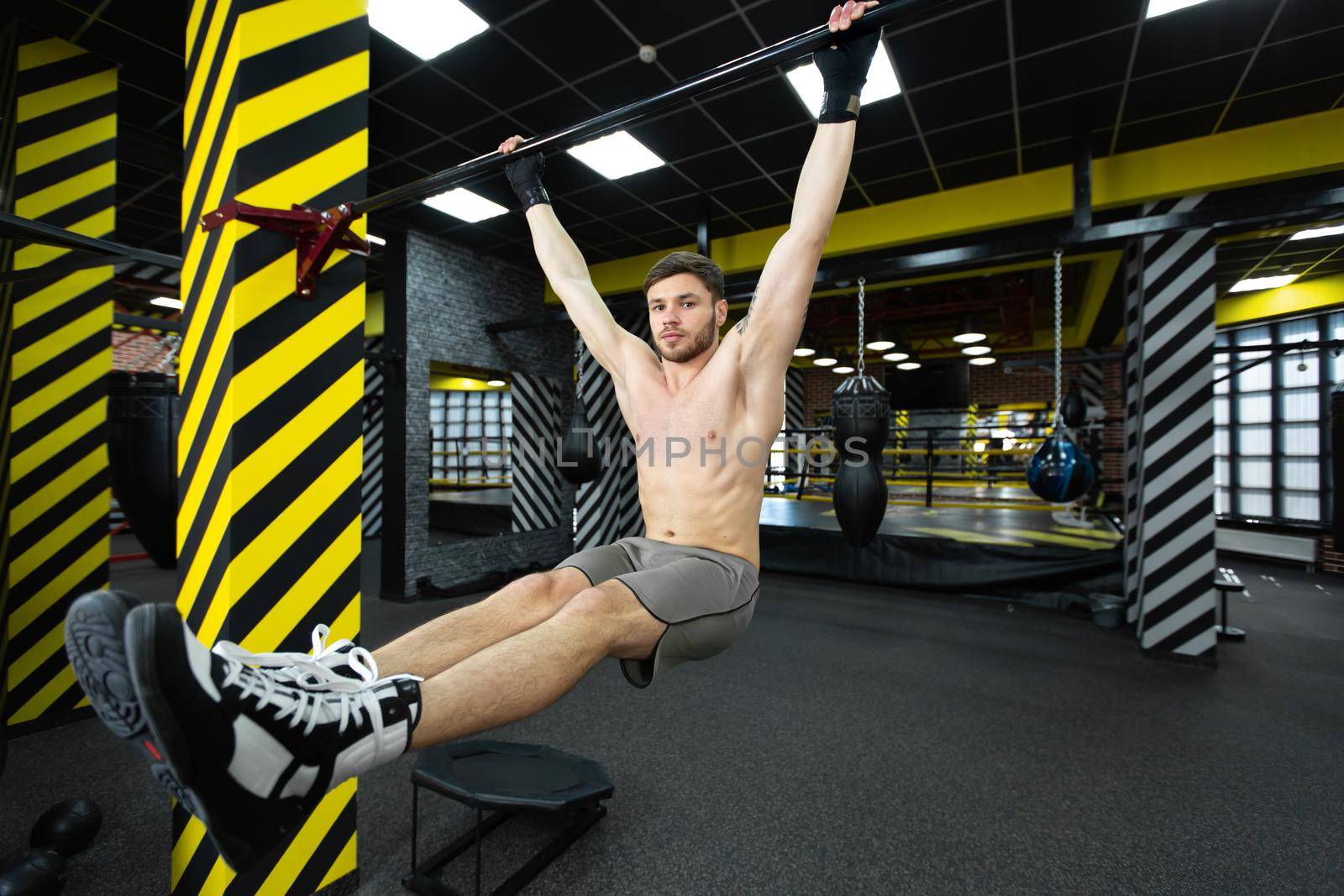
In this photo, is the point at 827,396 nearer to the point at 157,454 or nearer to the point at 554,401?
the point at 554,401

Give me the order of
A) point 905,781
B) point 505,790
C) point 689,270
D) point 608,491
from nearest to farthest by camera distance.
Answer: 1. point 689,270
2. point 505,790
3. point 905,781
4. point 608,491

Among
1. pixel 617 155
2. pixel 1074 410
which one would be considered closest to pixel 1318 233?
pixel 1074 410

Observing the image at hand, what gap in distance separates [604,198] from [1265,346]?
4.85 m

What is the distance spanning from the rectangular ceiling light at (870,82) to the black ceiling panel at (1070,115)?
83cm

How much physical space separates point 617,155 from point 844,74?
3078 millimetres

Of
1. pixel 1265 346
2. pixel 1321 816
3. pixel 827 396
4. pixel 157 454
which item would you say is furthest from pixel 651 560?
pixel 827 396

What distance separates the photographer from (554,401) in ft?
21.3

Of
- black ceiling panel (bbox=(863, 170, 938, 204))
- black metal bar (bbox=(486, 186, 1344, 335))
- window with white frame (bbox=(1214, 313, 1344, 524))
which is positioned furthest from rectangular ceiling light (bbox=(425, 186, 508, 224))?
window with white frame (bbox=(1214, 313, 1344, 524))

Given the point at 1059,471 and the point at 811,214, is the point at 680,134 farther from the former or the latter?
the point at 1059,471

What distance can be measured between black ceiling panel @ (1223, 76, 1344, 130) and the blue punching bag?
1962 millimetres

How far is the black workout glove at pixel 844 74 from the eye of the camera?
1141 millimetres

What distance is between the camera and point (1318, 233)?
5.03 metres

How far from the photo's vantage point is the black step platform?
5.49 feet

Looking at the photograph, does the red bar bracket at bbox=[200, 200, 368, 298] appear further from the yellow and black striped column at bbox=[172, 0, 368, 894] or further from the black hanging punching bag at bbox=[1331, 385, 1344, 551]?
the black hanging punching bag at bbox=[1331, 385, 1344, 551]
